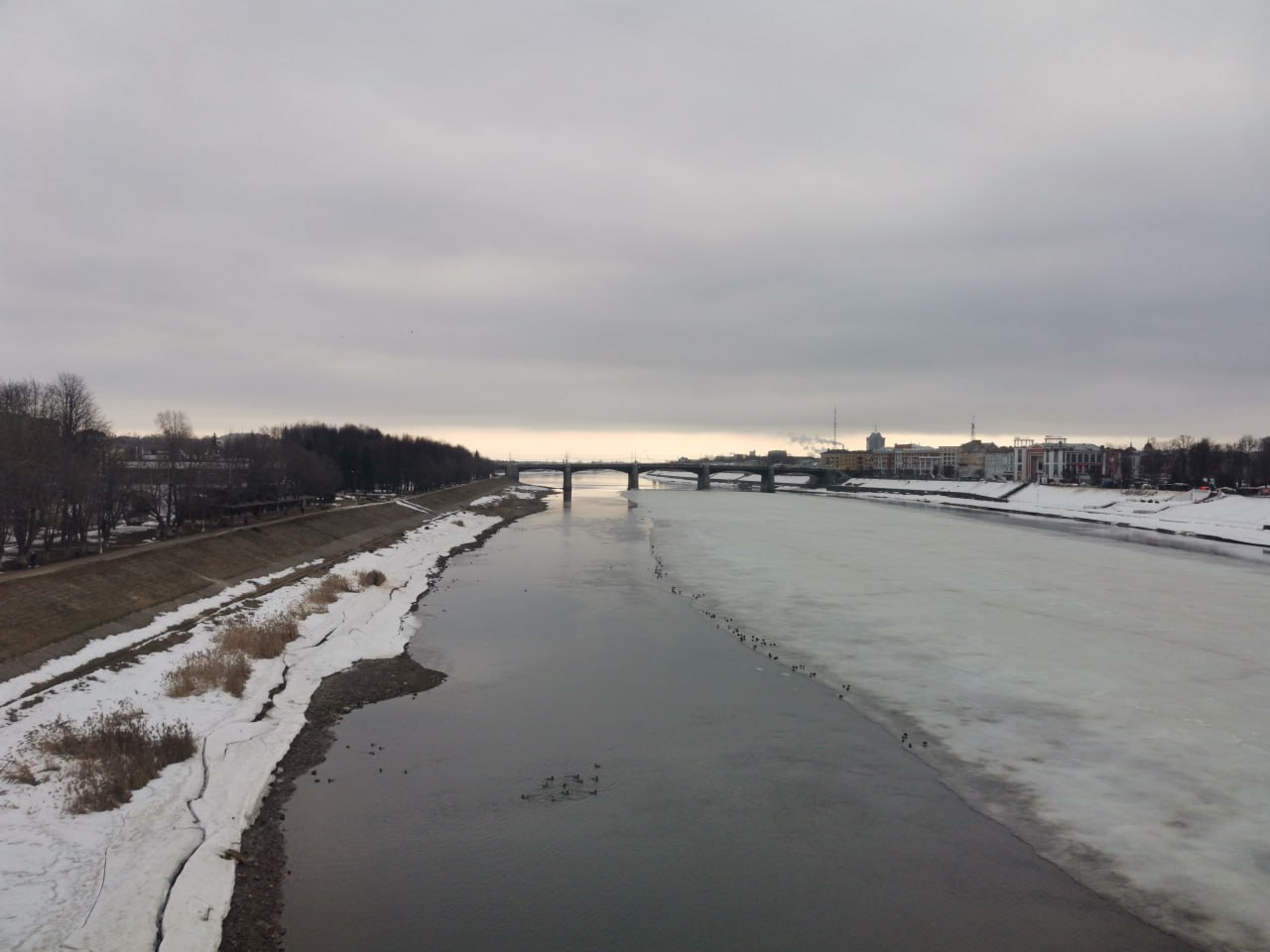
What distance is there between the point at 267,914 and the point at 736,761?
883 centimetres

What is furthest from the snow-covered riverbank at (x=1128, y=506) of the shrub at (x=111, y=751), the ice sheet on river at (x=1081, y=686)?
the shrub at (x=111, y=751)

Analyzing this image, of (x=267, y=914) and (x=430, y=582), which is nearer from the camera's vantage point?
(x=267, y=914)

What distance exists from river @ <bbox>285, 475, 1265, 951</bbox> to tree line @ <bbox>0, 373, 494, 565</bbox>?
1987 centimetres

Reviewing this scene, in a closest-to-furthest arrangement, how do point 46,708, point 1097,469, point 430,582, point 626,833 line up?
point 626,833, point 46,708, point 430,582, point 1097,469

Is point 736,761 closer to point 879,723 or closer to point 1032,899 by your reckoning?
point 879,723

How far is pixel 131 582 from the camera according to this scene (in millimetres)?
29719

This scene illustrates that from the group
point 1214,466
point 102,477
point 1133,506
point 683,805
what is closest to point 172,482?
point 102,477

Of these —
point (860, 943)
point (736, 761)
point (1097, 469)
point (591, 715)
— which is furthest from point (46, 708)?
point (1097, 469)

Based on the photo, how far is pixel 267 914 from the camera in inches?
407

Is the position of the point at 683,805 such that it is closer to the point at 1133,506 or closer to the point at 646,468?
the point at 1133,506

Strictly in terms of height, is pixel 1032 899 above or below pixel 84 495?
below

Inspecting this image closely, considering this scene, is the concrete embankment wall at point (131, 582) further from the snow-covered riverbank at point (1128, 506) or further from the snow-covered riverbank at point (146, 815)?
the snow-covered riverbank at point (1128, 506)

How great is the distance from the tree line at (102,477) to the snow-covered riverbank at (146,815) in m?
15.3

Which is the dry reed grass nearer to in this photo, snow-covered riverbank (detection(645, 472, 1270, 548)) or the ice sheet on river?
the ice sheet on river
